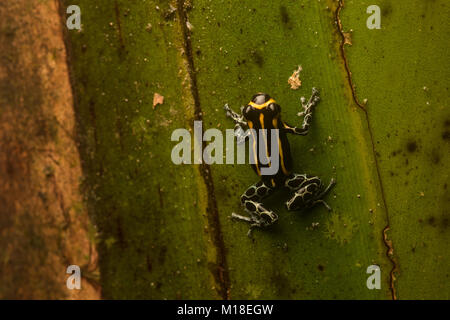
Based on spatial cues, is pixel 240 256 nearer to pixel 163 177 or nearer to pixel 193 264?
pixel 193 264

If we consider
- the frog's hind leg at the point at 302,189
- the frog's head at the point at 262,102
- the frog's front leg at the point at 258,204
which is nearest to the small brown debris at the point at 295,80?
the frog's head at the point at 262,102

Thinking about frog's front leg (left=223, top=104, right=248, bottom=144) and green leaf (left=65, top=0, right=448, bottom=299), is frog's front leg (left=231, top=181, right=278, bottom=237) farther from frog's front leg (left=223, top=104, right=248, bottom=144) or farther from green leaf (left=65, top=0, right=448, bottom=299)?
frog's front leg (left=223, top=104, right=248, bottom=144)

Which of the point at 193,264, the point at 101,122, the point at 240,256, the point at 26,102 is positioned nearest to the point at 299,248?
the point at 240,256

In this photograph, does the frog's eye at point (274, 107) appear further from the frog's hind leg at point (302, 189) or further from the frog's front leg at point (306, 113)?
the frog's hind leg at point (302, 189)

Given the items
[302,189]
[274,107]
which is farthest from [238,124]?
[302,189]

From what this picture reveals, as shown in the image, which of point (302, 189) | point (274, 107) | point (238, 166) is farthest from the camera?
point (238, 166)

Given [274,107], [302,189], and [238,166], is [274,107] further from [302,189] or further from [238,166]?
[302,189]
